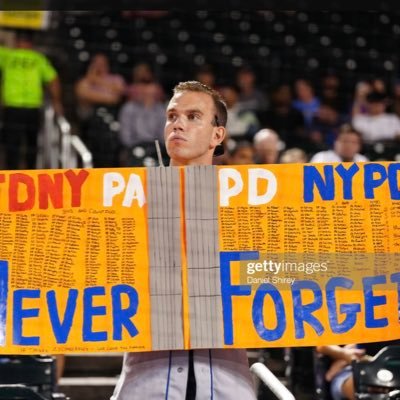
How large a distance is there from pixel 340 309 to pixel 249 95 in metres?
7.90

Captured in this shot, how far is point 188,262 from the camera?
9.96 feet

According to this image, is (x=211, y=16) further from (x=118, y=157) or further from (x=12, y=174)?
(x=12, y=174)

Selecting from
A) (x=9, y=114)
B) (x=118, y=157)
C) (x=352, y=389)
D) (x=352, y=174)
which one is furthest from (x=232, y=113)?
(x=352, y=174)

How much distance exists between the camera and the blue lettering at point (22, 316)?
306 centimetres

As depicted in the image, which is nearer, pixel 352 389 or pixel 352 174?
pixel 352 174

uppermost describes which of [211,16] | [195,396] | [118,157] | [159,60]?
[211,16]

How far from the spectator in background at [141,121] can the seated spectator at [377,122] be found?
80.4 inches

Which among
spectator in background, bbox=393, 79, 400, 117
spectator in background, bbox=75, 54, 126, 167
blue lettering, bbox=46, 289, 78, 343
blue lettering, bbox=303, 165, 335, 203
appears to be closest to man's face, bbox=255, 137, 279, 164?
spectator in background, bbox=75, 54, 126, 167

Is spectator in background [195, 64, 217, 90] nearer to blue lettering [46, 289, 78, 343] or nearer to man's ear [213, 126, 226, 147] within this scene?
man's ear [213, 126, 226, 147]

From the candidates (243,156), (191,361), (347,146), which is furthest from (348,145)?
(191,361)

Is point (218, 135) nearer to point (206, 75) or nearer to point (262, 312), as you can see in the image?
point (262, 312)

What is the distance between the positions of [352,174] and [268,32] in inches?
365

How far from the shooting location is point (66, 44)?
1140 cm

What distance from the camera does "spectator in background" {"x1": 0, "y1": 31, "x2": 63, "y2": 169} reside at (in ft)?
30.5
